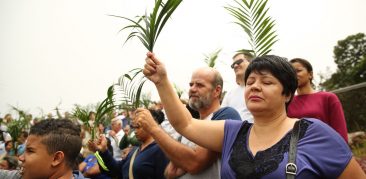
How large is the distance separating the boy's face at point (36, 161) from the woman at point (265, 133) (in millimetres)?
712

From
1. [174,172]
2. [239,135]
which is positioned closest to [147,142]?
[174,172]

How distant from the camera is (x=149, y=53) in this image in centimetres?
229

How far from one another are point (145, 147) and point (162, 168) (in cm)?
33

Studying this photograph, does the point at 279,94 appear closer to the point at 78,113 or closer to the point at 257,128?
the point at 257,128

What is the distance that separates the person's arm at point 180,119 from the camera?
2299 mm

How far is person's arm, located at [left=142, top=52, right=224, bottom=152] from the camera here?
2.30 meters

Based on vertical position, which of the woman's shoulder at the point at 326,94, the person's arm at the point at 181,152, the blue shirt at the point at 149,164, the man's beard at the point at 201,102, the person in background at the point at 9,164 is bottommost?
the person in background at the point at 9,164

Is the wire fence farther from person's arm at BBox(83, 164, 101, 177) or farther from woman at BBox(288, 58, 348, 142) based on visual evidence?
person's arm at BBox(83, 164, 101, 177)

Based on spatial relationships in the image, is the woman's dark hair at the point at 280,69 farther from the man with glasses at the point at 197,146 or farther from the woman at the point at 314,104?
the woman at the point at 314,104

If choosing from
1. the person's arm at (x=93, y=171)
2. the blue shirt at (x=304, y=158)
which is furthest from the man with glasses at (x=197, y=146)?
the person's arm at (x=93, y=171)

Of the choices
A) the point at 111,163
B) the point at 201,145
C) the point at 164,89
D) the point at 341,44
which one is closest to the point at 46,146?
the point at 164,89

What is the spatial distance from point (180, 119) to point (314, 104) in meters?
1.54

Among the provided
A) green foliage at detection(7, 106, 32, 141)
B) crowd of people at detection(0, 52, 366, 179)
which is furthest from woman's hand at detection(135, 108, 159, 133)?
green foliage at detection(7, 106, 32, 141)

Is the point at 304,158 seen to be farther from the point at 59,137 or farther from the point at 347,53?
the point at 347,53
